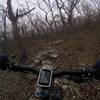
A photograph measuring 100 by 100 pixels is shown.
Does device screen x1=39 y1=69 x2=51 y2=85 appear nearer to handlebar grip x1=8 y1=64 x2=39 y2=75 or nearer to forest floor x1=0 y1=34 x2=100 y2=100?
handlebar grip x1=8 y1=64 x2=39 y2=75

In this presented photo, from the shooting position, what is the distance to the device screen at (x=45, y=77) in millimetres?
1598

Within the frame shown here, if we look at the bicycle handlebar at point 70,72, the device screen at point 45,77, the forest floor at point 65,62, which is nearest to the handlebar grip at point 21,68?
the bicycle handlebar at point 70,72

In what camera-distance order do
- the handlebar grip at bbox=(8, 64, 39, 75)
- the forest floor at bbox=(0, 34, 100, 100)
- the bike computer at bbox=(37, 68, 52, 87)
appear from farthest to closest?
the forest floor at bbox=(0, 34, 100, 100) < the handlebar grip at bbox=(8, 64, 39, 75) < the bike computer at bbox=(37, 68, 52, 87)

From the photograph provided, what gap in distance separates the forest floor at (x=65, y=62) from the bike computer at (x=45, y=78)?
4.13 meters

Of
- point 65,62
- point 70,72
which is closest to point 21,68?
point 70,72

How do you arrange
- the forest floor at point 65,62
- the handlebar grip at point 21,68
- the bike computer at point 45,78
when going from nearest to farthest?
1. the bike computer at point 45,78
2. the handlebar grip at point 21,68
3. the forest floor at point 65,62

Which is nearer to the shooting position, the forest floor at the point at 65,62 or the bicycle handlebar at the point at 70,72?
the bicycle handlebar at the point at 70,72

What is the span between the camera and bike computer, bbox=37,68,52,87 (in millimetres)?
1593

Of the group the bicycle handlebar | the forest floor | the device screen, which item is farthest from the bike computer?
the forest floor

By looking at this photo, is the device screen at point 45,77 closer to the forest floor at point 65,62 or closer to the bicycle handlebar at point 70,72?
the bicycle handlebar at point 70,72

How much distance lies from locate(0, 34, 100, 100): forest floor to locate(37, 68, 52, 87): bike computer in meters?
4.13

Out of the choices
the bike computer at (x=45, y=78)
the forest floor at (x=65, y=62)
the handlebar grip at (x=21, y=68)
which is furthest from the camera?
the forest floor at (x=65, y=62)

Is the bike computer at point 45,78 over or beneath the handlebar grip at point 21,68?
beneath

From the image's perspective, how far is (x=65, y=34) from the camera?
11.6 metres
